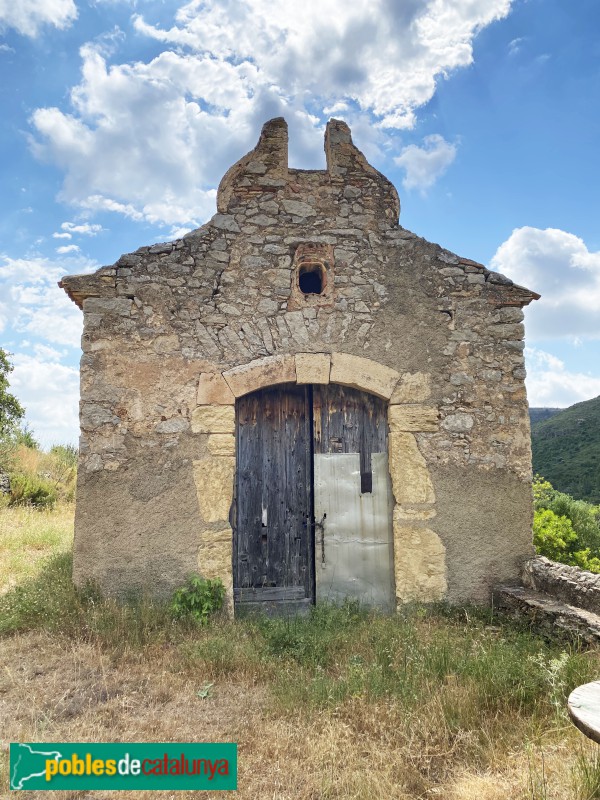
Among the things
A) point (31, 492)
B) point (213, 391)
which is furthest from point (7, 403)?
point (213, 391)

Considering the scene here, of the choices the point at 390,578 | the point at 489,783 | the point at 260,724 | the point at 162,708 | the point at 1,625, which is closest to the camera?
the point at 489,783

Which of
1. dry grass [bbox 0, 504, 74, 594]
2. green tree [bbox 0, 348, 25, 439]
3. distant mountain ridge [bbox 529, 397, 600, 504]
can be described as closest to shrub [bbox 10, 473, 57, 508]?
dry grass [bbox 0, 504, 74, 594]

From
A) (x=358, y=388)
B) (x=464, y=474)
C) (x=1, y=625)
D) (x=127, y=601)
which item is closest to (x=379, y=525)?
A: (x=464, y=474)

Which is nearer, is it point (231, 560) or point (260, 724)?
point (260, 724)

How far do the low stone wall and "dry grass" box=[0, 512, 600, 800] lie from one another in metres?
0.50

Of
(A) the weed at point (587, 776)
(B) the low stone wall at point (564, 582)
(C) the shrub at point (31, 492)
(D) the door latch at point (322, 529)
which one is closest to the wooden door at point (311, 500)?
(D) the door latch at point (322, 529)

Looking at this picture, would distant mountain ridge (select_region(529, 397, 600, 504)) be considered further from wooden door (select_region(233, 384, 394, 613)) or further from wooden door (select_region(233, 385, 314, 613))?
wooden door (select_region(233, 385, 314, 613))

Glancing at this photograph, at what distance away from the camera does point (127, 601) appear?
16.3 ft

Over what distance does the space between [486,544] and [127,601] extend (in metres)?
3.34

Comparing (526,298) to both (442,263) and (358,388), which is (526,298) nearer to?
(442,263)

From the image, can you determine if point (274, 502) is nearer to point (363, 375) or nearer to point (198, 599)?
point (198, 599)

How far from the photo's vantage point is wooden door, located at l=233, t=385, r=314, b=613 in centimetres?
547

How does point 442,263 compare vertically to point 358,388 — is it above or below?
above

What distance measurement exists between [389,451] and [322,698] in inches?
99.6
